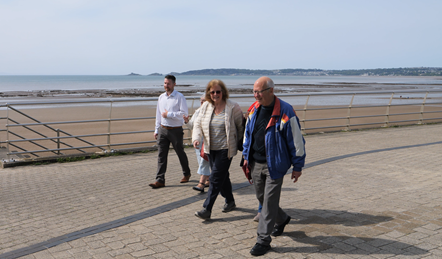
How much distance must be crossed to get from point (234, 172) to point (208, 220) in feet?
8.70

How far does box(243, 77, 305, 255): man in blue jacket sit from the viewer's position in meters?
3.87

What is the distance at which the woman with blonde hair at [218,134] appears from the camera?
4.79m

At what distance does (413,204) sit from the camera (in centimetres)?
528

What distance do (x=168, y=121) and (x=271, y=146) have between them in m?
2.88

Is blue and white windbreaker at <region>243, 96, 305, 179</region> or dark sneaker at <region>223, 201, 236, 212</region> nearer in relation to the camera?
blue and white windbreaker at <region>243, 96, 305, 179</region>

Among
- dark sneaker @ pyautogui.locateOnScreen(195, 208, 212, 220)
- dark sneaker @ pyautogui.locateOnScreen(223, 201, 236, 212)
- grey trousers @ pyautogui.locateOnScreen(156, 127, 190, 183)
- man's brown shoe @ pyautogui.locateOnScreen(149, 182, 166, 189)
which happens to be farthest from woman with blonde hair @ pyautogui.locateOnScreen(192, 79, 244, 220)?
man's brown shoe @ pyautogui.locateOnScreen(149, 182, 166, 189)

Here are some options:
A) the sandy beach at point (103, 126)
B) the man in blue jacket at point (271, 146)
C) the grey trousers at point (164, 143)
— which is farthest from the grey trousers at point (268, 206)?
the sandy beach at point (103, 126)

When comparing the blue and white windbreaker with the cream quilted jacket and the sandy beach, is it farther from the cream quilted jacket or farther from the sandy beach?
the sandy beach

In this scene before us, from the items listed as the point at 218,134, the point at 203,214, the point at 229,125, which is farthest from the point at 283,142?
the point at 203,214

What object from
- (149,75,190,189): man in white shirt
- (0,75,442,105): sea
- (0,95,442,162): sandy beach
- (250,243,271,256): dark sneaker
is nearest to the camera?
(250,243,271,256): dark sneaker

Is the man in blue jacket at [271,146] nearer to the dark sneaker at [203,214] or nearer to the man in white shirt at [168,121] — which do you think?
the dark sneaker at [203,214]

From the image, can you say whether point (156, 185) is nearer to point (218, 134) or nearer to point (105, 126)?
point (218, 134)

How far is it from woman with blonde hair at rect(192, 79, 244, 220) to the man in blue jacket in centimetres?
68

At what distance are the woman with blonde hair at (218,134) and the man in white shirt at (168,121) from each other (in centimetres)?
148
